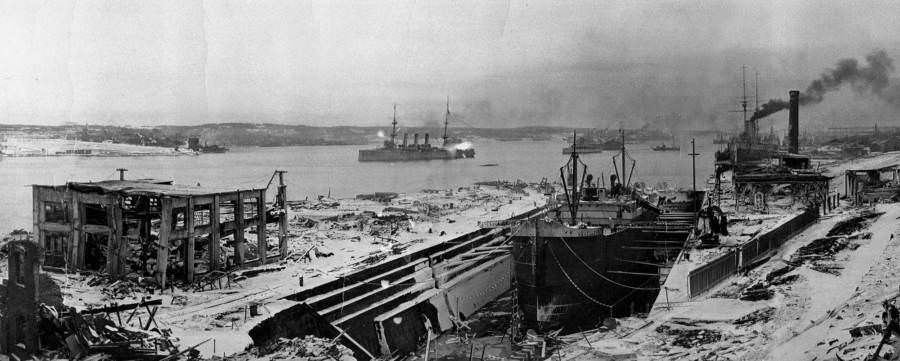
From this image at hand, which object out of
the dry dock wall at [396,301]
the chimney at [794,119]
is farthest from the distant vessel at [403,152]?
the dry dock wall at [396,301]

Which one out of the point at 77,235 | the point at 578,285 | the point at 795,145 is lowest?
the point at 578,285

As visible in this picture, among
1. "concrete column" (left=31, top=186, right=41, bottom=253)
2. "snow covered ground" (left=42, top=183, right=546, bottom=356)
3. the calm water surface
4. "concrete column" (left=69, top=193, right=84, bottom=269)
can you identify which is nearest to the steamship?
"snow covered ground" (left=42, top=183, right=546, bottom=356)

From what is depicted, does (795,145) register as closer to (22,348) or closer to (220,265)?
(220,265)

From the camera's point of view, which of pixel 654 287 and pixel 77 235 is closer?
pixel 77 235

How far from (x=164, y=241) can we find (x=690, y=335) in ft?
53.2

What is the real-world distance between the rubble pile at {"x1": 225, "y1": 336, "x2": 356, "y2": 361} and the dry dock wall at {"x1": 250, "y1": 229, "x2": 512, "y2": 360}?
3.33 ft

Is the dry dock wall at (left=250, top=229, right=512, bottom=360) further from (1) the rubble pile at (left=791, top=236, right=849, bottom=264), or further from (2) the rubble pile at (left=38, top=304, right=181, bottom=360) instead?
(1) the rubble pile at (left=791, top=236, right=849, bottom=264)

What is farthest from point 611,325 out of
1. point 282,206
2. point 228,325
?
point 282,206

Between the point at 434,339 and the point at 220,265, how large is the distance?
26.8 ft

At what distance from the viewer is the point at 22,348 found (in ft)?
43.4

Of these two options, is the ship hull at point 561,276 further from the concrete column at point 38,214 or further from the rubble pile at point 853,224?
the concrete column at point 38,214

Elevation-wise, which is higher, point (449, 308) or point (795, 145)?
point (795, 145)

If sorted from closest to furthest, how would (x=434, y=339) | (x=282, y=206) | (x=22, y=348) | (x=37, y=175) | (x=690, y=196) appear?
(x=22, y=348) < (x=434, y=339) < (x=282, y=206) < (x=690, y=196) < (x=37, y=175)

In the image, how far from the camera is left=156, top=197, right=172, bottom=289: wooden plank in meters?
21.6
